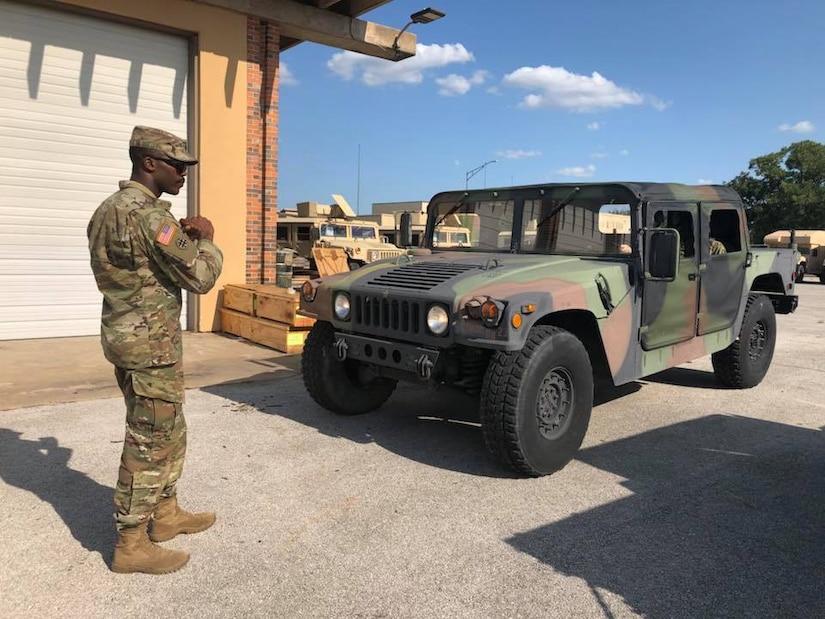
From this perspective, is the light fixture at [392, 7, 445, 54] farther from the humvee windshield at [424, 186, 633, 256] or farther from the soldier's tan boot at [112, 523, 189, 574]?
the soldier's tan boot at [112, 523, 189, 574]

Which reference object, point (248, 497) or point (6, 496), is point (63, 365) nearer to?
point (6, 496)

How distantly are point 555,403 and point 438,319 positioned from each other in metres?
0.87

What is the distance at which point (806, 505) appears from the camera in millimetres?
3510

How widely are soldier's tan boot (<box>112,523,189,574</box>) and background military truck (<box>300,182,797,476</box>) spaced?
1.68m

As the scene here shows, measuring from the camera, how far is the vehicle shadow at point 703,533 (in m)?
2.58

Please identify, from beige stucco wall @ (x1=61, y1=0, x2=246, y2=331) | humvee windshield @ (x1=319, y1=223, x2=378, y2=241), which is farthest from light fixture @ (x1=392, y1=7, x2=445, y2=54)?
humvee windshield @ (x1=319, y1=223, x2=378, y2=241)

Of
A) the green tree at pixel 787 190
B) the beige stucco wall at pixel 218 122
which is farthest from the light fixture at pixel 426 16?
the green tree at pixel 787 190

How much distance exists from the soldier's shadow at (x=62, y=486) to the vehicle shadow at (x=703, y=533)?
1868 millimetres

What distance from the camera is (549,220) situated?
16.0ft

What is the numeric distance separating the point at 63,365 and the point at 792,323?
11.2m

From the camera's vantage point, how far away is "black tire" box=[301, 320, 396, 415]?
15.5ft

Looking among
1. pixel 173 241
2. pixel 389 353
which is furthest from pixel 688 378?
pixel 173 241

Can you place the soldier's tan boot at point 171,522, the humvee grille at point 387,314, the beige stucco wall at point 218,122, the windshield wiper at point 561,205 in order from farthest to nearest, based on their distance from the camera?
the beige stucco wall at point 218,122 < the windshield wiper at point 561,205 < the humvee grille at point 387,314 < the soldier's tan boot at point 171,522

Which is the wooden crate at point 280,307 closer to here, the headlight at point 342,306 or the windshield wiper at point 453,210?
the windshield wiper at point 453,210
